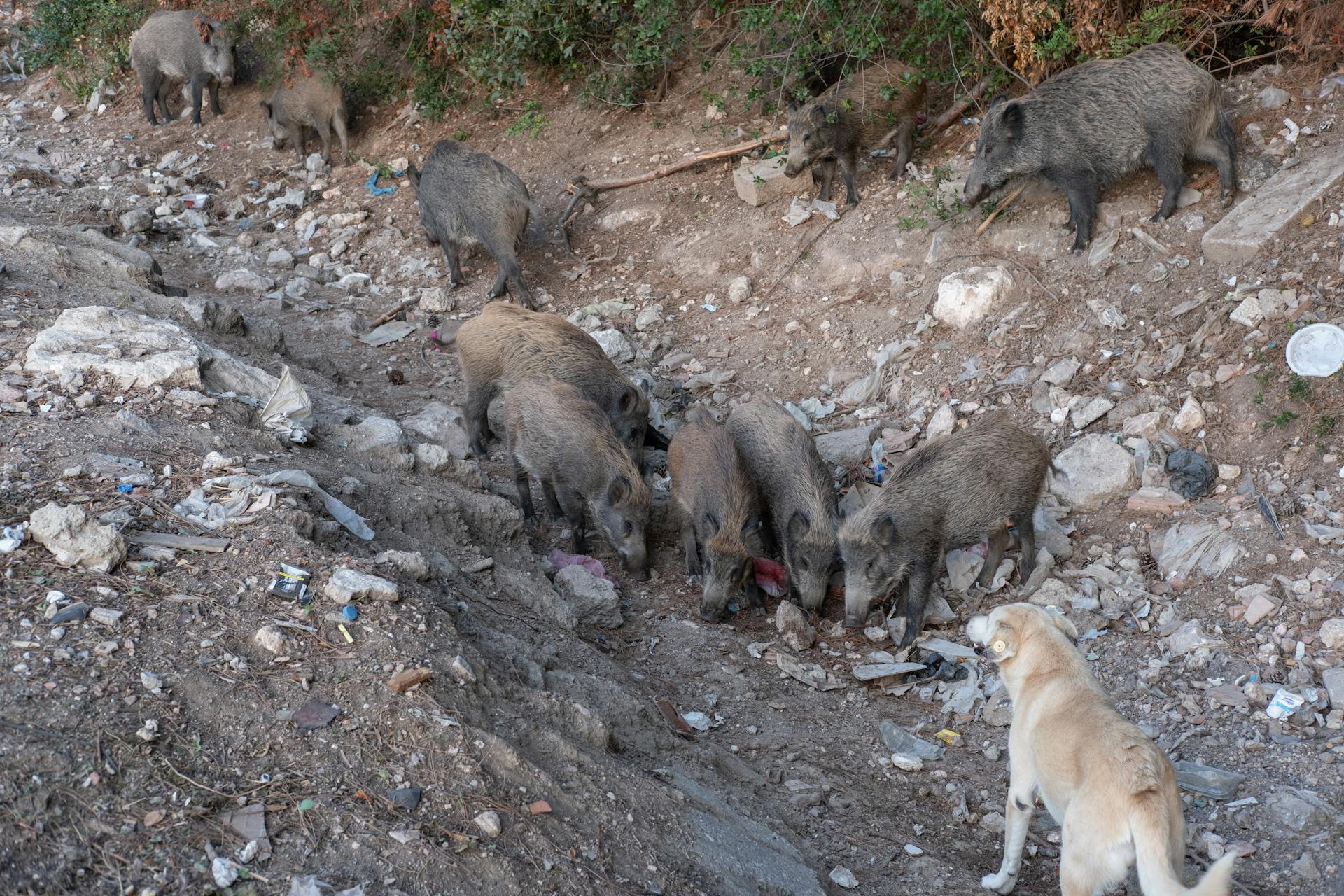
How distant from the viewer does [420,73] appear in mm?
11734

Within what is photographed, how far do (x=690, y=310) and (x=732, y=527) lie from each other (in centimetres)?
306

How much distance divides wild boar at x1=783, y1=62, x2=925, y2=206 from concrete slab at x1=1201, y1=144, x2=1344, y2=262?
283 centimetres

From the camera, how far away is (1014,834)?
379cm

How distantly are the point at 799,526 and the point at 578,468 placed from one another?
1.50m

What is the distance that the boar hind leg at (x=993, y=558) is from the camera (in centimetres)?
616

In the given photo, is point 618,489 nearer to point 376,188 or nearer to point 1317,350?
point 1317,350

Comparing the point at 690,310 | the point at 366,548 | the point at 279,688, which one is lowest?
the point at 690,310

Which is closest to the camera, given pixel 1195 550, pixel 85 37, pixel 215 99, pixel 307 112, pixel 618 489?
pixel 1195 550

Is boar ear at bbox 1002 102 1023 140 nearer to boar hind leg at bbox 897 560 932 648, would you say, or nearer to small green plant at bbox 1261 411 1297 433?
small green plant at bbox 1261 411 1297 433

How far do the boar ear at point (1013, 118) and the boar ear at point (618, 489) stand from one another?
3681 millimetres

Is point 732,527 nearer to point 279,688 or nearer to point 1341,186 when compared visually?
point 279,688

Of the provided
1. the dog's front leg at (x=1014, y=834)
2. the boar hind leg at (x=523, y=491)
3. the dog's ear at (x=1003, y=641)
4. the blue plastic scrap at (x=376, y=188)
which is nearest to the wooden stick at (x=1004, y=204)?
the boar hind leg at (x=523, y=491)

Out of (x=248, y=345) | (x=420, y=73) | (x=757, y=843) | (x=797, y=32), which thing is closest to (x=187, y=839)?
(x=757, y=843)

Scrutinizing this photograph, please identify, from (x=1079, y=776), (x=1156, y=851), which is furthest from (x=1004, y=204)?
(x=1156, y=851)
